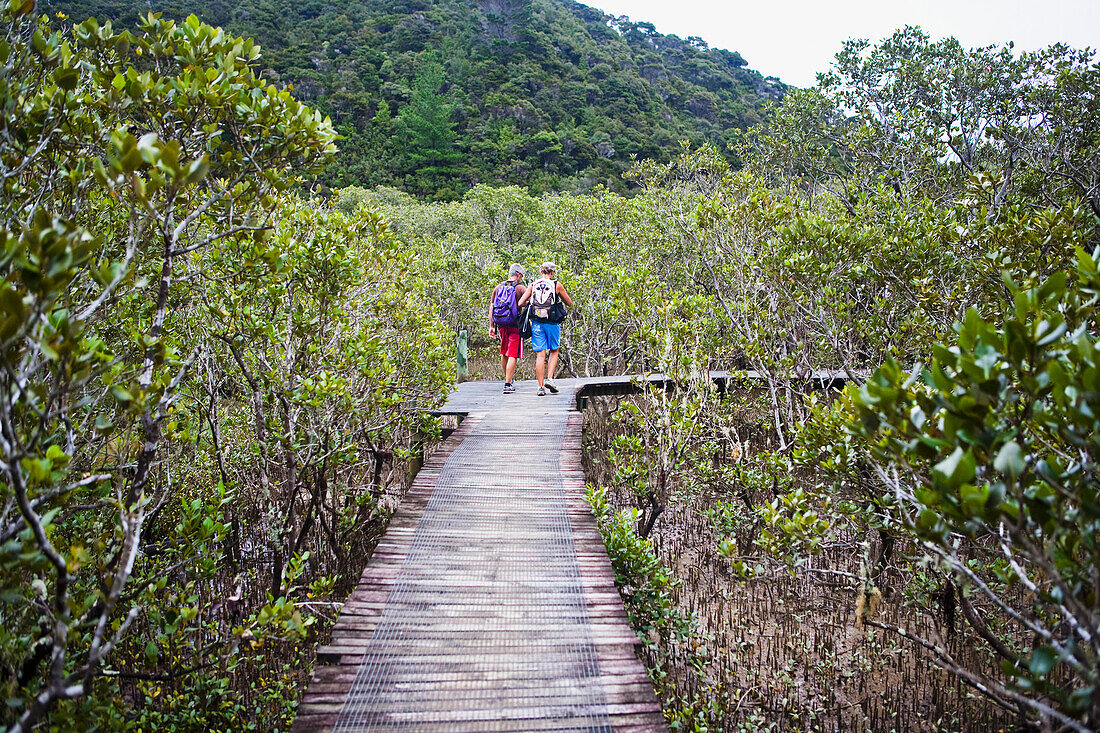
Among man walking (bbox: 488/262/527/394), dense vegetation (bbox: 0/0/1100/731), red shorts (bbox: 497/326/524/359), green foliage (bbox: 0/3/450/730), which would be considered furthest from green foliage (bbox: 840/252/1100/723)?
red shorts (bbox: 497/326/524/359)

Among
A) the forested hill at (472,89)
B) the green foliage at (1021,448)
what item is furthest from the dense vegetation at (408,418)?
the forested hill at (472,89)

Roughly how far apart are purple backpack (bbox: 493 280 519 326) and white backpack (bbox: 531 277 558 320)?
34 cm

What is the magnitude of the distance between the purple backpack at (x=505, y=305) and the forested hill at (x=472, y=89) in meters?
30.3

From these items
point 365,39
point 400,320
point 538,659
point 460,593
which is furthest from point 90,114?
point 365,39

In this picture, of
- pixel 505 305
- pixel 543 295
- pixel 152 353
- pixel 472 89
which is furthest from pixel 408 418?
pixel 472 89

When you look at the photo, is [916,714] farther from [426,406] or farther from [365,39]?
[365,39]

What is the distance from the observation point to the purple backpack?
21.0 feet

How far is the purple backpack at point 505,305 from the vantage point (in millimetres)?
6414

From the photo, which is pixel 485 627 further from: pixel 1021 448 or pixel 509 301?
pixel 509 301

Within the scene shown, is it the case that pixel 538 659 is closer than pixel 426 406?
Yes

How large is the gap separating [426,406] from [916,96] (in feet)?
30.4

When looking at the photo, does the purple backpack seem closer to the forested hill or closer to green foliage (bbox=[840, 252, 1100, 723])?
green foliage (bbox=[840, 252, 1100, 723])

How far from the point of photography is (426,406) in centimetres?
562

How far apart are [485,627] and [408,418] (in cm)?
290
